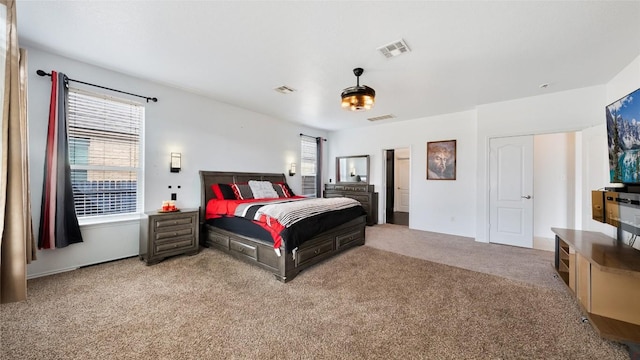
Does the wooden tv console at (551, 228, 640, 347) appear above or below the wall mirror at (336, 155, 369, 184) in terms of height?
below

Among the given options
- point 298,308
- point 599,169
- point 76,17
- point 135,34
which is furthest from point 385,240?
point 76,17

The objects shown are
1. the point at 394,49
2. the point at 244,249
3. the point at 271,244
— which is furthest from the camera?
the point at 244,249

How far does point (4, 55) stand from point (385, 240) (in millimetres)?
4841

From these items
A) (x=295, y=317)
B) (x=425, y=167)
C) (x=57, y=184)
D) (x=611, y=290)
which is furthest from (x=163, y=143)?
(x=611, y=290)

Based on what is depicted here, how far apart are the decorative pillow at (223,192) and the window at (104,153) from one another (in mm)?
1112

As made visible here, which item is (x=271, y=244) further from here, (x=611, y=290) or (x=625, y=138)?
(x=625, y=138)

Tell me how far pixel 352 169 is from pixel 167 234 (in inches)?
188

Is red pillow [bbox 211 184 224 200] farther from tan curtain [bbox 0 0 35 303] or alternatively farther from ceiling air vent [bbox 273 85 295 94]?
tan curtain [bbox 0 0 35 303]

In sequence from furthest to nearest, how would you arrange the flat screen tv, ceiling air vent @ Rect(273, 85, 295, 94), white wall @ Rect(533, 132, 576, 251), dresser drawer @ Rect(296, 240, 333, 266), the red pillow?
white wall @ Rect(533, 132, 576, 251) → the red pillow → ceiling air vent @ Rect(273, 85, 295, 94) → dresser drawer @ Rect(296, 240, 333, 266) → the flat screen tv

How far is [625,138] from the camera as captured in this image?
242 centimetres

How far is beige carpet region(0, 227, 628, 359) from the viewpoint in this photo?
1700mm

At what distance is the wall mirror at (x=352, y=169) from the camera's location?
21.7 ft

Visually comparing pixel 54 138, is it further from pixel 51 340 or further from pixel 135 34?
pixel 51 340

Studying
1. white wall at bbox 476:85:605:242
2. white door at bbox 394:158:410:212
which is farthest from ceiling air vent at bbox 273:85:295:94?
white door at bbox 394:158:410:212
